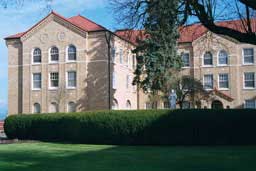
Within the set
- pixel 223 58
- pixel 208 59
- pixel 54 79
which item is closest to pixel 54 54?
pixel 54 79

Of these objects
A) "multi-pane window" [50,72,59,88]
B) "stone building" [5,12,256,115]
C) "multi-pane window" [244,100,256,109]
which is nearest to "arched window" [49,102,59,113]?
"stone building" [5,12,256,115]

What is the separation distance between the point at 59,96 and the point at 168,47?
14649mm

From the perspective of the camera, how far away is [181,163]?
17.2m

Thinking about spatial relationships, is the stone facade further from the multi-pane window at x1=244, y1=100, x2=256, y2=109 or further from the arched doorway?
the multi-pane window at x1=244, y1=100, x2=256, y2=109

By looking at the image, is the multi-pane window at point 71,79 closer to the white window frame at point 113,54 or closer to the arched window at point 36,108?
the arched window at point 36,108

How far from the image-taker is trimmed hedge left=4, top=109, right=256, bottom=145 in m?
27.6

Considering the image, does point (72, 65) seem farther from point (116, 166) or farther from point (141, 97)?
point (116, 166)

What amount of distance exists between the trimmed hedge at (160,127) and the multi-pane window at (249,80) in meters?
32.5

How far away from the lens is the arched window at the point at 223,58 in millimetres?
59981

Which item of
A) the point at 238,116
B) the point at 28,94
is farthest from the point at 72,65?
the point at 238,116

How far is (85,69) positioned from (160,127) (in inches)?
1076

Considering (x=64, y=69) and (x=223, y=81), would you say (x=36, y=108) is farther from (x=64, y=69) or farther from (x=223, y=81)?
(x=223, y=81)

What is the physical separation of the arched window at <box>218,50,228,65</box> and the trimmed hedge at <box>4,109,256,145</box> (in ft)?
108

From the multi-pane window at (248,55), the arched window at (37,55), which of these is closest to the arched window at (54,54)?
the arched window at (37,55)
